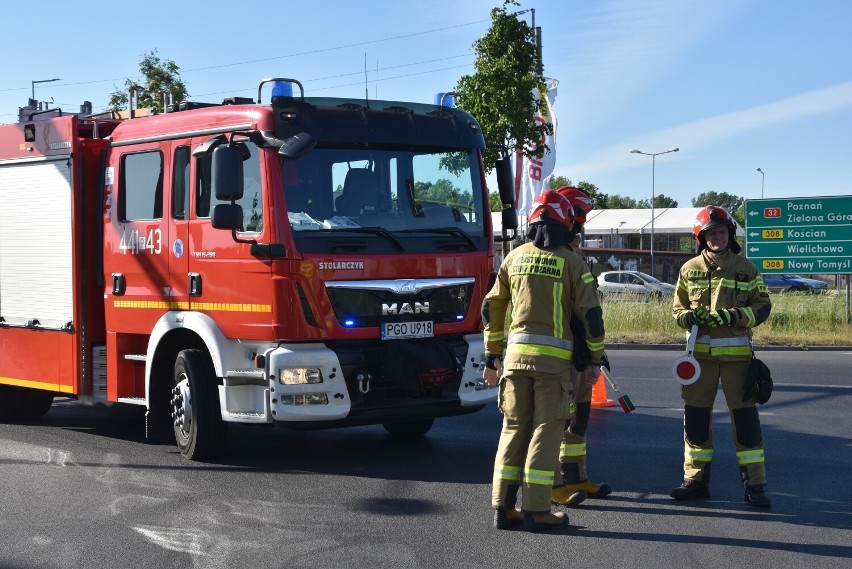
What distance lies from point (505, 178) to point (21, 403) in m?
5.47

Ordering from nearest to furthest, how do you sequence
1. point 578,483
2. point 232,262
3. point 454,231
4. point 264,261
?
point 578,483 → point 264,261 → point 232,262 → point 454,231

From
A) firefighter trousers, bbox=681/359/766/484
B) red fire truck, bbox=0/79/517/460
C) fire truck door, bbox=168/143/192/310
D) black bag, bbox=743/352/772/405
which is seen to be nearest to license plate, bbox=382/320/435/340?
red fire truck, bbox=0/79/517/460

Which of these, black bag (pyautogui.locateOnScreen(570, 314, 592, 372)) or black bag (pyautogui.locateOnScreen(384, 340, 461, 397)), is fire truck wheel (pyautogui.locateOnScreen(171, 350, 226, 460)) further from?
black bag (pyautogui.locateOnScreen(570, 314, 592, 372))

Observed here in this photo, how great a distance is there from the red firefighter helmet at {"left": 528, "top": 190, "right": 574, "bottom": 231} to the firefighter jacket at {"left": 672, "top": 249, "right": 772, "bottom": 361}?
3.64ft

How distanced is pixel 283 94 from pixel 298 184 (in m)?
0.73

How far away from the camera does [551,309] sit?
637 cm

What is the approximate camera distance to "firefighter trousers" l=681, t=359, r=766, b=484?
683 centimetres

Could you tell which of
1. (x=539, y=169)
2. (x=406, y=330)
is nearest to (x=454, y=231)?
(x=406, y=330)

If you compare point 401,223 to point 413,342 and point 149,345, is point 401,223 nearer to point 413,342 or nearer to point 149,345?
point 413,342

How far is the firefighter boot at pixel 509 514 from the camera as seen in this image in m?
6.34

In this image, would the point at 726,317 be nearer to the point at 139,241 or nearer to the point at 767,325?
the point at 139,241

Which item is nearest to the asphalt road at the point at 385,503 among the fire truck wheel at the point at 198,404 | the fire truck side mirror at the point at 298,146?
the fire truck wheel at the point at 198,404

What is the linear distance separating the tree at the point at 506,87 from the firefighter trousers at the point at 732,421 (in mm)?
12510

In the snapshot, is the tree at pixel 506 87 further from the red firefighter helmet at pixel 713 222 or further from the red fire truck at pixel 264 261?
the red firefighter helmet at pixel 713 222
